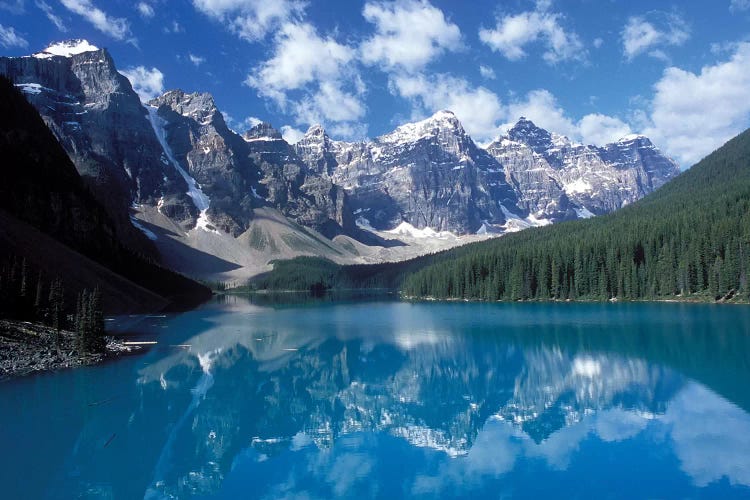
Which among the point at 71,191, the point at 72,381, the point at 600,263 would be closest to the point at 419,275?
the point at 600,263

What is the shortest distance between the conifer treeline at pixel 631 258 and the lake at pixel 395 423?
45.5m

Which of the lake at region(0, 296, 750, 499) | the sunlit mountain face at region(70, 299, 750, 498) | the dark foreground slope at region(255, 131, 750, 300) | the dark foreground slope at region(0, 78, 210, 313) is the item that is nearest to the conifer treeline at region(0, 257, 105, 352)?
the lake at region(0, 296, 750, 499)

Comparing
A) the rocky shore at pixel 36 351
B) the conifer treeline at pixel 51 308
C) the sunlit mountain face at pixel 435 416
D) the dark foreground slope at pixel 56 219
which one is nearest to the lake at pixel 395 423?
the sunlit mountain face at pixel 435 416

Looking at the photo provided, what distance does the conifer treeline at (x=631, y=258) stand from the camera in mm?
89625

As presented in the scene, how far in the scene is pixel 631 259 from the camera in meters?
103

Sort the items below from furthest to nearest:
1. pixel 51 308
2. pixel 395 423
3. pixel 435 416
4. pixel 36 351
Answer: pixel 51 308
pixel 36 351
pixel 435 416
pixel 395 423

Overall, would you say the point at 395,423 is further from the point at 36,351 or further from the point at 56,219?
the point at 56,219

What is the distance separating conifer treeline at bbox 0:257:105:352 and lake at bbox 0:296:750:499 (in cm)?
374

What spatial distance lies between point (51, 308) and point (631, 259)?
9432 cm

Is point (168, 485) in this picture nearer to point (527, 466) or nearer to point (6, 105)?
point (527, 466)

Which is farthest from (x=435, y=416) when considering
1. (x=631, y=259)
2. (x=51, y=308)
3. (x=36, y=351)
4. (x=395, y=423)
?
(x=631, y=259)

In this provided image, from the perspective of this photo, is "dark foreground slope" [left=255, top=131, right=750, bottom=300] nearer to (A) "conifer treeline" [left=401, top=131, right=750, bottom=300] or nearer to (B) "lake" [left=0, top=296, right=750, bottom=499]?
(A) "conifer treeline" [left=401, top=131, right=750, bottom=300]

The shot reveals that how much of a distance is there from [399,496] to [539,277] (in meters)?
103

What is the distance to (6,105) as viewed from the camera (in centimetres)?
10269
